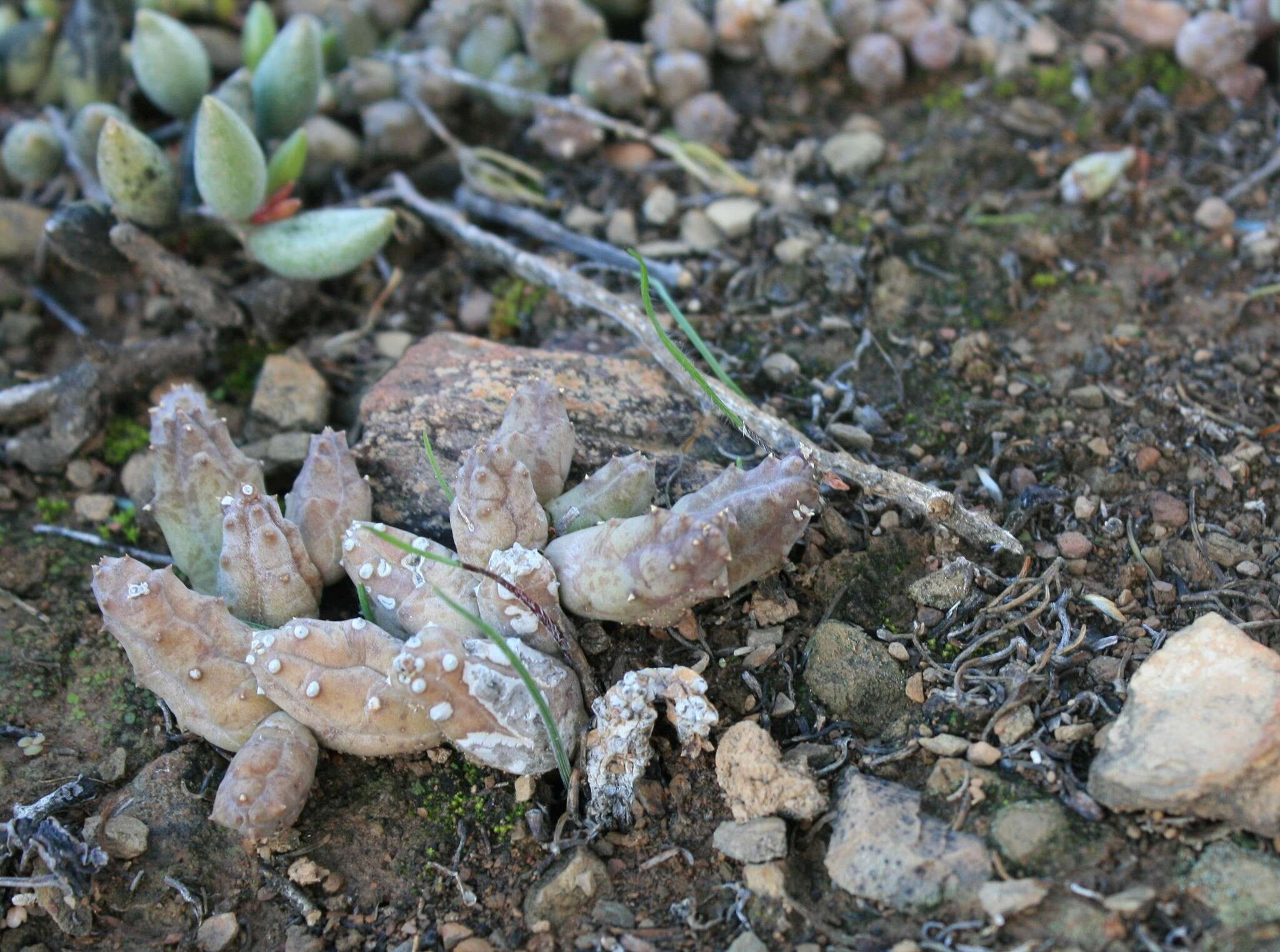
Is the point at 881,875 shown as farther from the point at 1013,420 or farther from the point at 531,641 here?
the point at 1013,420

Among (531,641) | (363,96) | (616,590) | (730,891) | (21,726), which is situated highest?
(363,96)

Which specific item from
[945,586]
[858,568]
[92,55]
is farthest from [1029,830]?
[92,55]

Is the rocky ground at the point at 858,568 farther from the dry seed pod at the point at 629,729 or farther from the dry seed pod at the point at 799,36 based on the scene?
the dry seed pod at the point at 799,36

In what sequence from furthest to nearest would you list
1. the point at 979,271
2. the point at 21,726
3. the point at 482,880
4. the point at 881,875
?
1. the point at 979,271
2. the point at 21,726
3. the point at 482,880
4. the point at 881,875

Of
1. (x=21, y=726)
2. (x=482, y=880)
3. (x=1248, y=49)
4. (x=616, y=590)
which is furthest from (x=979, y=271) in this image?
(x=21, y=726)

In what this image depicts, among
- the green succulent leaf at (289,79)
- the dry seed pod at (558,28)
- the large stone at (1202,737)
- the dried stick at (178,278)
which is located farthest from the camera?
the dry seed pod at (558,28)

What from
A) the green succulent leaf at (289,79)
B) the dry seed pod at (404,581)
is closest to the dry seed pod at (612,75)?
the green succulent leaf at (289,79)

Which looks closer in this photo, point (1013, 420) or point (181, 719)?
point (181, 719)
